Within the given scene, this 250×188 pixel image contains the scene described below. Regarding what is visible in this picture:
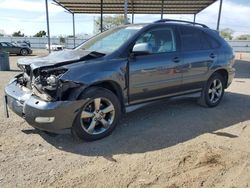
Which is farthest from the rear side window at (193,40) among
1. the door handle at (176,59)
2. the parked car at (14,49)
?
the parked car at (14,49)

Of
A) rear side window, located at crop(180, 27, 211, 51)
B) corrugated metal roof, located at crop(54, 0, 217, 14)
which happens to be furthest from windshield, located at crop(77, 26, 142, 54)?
corrugated metal roof, located at crop(54, 0, 217, 14)

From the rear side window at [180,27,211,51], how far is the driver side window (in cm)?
30

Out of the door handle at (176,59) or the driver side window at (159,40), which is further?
the door handle at (176,59)

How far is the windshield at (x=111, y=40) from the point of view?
5.23m

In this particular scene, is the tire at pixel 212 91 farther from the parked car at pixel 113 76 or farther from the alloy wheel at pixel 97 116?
the alloy wheel at pixel 97 116

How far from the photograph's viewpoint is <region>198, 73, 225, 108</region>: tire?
6656 millimetres

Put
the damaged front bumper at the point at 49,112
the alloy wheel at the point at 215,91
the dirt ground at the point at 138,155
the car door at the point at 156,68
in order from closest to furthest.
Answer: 1. the dirt ground at the point at 138,155
2. the damaged front bumper at the point at 49,112
3. the car door at the point at 156,68
4. the alloy wheel at the point at 215,91

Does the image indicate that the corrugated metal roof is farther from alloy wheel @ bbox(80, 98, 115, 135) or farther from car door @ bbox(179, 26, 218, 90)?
alloy wheel @ bbox(80, 98, 115, 135)

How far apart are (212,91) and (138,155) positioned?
10.8 feet

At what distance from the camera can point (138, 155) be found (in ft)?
13.8

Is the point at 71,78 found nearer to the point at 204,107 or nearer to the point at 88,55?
the point at 88,55

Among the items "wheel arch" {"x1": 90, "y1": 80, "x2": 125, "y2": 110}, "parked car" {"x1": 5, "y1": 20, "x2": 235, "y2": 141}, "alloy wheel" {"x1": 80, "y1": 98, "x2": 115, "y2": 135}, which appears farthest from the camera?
"wheel arch" {"x1": 90, "y1": 80, "x2": 125, "y2": 110}

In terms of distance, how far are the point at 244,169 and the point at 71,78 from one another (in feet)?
8.34

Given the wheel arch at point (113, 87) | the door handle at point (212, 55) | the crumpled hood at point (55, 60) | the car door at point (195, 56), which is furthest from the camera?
the door handle at point (212, 55)
